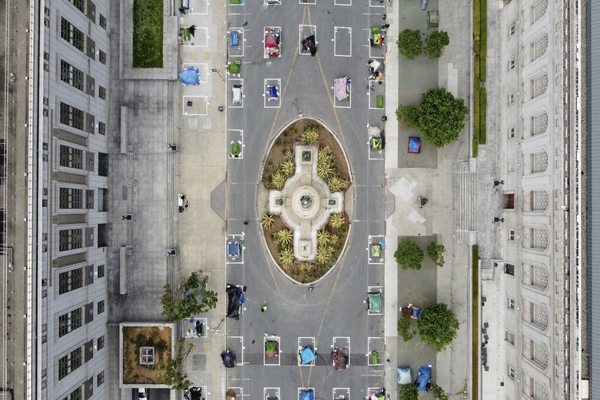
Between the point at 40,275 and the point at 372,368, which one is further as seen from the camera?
the point at 372,368

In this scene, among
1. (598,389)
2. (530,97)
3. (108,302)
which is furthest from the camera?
(108,302)

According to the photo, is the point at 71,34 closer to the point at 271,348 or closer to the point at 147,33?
the point at 147,33

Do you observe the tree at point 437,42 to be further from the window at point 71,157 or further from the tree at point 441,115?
the window at point 71,157

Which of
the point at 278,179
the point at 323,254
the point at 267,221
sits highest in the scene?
the point at 278,179

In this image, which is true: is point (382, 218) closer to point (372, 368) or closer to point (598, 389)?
point (372, 368)

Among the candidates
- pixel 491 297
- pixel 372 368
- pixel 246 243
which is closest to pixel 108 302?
pixel 246 243

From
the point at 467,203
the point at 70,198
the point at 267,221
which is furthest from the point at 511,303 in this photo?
the point at 70,198
